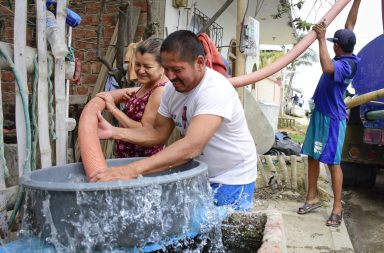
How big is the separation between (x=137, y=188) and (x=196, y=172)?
0.28m

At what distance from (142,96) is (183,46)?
792mm

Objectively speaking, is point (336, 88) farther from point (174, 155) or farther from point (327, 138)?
point (174, 155)

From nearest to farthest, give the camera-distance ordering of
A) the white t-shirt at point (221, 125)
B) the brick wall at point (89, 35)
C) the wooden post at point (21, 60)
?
1. the white t-shirt at point (221, 125)
2. the wooden post at point (21, 60)
3. the brick wall at point (89, 35)

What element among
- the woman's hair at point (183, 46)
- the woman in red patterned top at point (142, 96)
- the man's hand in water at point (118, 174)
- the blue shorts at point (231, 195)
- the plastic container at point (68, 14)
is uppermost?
the plastic container at point (68, 14)

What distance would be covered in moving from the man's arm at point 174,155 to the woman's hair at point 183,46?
0.28 m

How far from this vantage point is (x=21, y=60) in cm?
A: 193

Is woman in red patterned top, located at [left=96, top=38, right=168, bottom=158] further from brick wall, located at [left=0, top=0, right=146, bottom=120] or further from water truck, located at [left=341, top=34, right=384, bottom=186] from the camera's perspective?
water truck, located at [left=341, top=34, right=384, bottom=186]

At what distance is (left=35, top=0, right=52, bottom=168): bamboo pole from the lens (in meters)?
2.04

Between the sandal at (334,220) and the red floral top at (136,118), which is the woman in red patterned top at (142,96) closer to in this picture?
the red floral top at (136,118)

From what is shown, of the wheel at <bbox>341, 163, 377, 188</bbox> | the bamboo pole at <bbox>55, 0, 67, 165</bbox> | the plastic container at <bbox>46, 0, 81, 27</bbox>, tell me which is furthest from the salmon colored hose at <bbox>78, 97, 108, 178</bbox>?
the wheel at <bbox>341, 163, 377, 188</bbox>

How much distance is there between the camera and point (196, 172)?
1490mm

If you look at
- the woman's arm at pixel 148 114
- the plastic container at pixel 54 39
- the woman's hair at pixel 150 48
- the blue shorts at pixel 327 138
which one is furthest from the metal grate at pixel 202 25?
the plastic container at pixel 54 39

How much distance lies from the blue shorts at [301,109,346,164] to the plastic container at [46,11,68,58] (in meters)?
2.65

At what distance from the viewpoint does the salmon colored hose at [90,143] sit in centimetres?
172
